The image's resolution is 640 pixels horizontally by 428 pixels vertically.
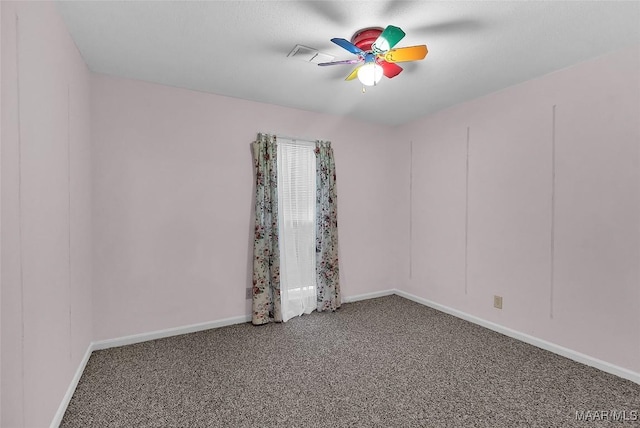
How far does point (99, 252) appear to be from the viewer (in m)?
→ 2.66

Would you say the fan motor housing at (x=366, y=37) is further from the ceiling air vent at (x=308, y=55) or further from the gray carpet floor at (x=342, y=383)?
the gray carpet floor at (x=342, y=383)

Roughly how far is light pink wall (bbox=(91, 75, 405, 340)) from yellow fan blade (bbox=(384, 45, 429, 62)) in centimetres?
176

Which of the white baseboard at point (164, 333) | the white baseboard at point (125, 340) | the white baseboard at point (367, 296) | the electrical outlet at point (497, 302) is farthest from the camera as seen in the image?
the white baseboard at point (367, 296)

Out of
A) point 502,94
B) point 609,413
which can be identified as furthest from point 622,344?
point 502,94

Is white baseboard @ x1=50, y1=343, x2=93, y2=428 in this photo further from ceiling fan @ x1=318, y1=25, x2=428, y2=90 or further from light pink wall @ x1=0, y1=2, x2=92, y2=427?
ceiling fan @ x1=318, y1=25, x2=428, y2=90

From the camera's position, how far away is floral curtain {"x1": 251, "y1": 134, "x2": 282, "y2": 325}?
3.24m

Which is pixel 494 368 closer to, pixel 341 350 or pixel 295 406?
pixel 341 350

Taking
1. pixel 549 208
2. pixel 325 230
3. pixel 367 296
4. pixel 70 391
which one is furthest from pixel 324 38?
pixel 367 296

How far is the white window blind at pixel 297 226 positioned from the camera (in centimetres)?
348

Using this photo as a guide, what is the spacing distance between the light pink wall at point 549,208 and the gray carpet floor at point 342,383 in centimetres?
37

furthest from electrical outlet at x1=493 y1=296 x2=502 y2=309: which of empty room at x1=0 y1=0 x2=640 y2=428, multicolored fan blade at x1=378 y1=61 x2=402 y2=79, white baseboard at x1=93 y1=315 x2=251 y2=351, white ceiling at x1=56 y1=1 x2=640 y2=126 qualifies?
white baseboard at x1=93 y1=315 x2=251 y2=351

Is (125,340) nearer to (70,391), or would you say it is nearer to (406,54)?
(70,391)

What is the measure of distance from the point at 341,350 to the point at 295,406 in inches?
32.3

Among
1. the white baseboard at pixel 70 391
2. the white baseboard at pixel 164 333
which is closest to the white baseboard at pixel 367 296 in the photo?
the white baseboard at pixel 164 333
